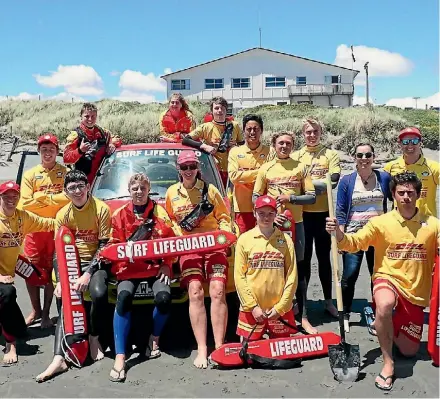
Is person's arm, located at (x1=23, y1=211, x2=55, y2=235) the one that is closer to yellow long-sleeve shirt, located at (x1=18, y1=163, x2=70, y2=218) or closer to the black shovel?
yellow long-sleeve shirt, located at (x1=18, y1=163, x2=70, y2=218)

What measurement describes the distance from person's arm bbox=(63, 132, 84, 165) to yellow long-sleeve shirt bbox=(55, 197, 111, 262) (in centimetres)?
149

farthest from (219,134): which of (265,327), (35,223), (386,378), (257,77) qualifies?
(257,77)

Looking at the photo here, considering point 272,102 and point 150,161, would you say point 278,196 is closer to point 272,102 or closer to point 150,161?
point 150,161

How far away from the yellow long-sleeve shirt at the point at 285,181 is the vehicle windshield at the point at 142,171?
2.92ft

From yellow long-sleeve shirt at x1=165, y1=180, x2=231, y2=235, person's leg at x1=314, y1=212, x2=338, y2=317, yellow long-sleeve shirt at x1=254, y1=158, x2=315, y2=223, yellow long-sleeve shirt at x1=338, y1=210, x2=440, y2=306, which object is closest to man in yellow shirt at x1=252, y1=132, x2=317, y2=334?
yellow long-sleeve shirt at x1=254, y1=158, x2=315, y2=223

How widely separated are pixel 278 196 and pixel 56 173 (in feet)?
8.81

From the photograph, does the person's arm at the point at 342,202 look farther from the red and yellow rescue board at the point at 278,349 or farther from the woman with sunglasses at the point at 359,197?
the red and yellow rescue board at the point at 278,349

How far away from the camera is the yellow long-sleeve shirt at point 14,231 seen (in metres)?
5.13

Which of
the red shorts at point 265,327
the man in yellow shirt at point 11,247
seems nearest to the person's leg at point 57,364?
the man in yellow shirt at point 11,247

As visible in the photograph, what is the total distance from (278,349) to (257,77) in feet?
163

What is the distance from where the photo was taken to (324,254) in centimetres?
584

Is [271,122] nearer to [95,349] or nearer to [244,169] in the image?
[244,169]

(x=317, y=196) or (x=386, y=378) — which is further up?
(x=317, y=196)

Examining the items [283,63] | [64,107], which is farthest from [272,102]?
[64,107]
